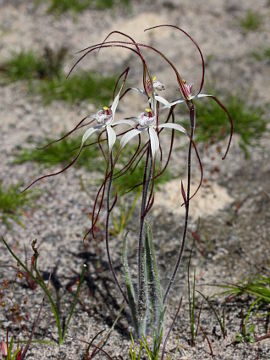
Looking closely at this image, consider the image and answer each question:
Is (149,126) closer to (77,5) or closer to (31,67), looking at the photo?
(31,67)

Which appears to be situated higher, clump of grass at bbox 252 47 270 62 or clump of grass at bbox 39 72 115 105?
clump of grass at bbox 252 47 270 62

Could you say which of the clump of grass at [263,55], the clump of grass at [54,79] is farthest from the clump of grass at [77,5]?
the clump of grass at [263,55]

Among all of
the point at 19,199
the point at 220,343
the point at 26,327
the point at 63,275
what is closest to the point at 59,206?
the point at 19,199

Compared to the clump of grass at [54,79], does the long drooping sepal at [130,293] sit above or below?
below

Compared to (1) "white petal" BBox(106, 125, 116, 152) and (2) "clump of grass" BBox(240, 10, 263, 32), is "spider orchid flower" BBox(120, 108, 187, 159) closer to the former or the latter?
(1) "white petal" BBox(106, 125, 116, 152)

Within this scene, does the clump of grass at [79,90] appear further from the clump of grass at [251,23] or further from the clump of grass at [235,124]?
the clump of grass at [251,23]

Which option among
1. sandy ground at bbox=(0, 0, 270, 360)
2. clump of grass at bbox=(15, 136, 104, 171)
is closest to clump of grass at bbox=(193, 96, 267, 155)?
sandy ground at bbox=(0, 0, 270, 360)

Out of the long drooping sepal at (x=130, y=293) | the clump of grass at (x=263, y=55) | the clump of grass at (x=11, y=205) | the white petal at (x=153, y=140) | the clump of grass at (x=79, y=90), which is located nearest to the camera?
the white petal at (x=153, y=140)
